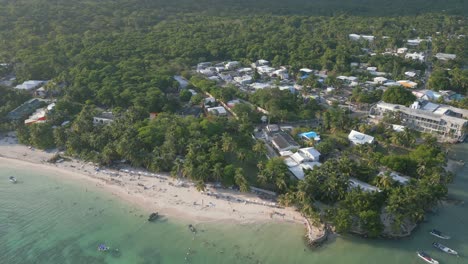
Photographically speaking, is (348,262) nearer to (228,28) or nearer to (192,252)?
(192,252)

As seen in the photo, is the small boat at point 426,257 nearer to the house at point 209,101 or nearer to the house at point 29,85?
the house at point 209,101

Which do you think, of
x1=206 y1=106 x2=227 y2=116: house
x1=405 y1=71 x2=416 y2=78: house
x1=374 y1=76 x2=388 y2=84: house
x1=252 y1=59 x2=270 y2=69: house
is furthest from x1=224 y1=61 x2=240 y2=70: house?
x1=405 y1=71 x2=416 y2=78: house

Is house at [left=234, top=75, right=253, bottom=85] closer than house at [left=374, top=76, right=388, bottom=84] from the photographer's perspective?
No

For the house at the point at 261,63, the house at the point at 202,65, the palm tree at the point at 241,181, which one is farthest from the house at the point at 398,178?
the house at the point at 202,65

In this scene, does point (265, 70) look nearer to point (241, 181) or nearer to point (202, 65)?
point (202, 65)

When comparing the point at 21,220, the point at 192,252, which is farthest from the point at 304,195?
the point at 21,220

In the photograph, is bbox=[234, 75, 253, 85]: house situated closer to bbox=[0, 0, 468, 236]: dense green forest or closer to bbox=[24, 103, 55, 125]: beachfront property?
bbox=[0, 0, 468, 236]: dense green forest
